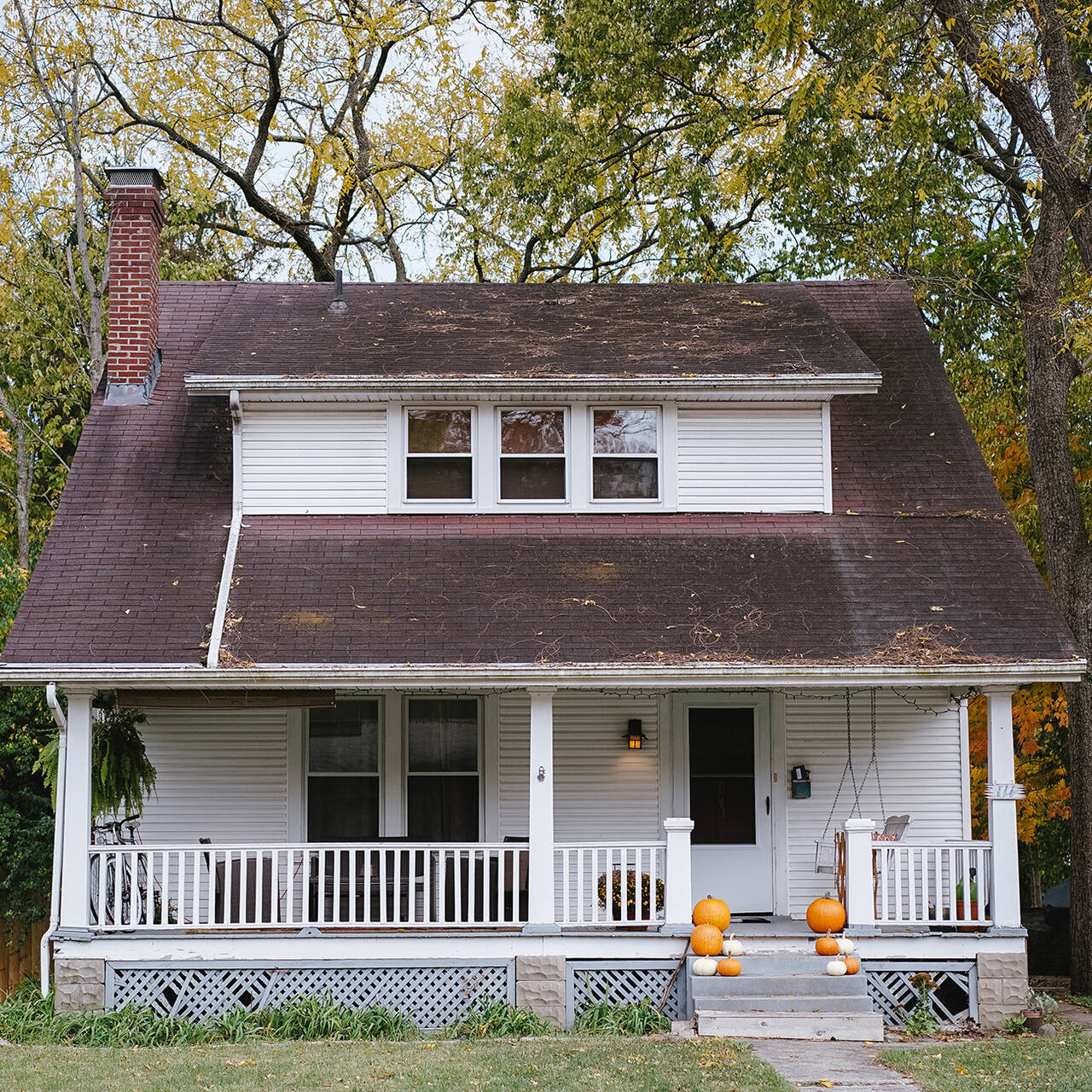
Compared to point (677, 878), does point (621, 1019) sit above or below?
below

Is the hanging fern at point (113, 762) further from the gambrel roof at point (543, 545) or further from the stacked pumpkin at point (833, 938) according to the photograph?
the stacked pumpkin at point (833, 938)

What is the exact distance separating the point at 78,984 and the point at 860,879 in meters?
7.02

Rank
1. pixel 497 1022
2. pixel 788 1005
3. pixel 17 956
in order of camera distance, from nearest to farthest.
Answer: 1. pixel 788 1005
2. pixel 497 1022
3. pixel 17 956

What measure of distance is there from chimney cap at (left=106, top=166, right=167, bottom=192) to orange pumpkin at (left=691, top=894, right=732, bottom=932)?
10454 millimetres

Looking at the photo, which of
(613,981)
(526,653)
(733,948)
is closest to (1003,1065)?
(733,948)

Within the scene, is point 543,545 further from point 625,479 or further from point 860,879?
point 860,879

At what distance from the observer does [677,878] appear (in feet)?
38.1

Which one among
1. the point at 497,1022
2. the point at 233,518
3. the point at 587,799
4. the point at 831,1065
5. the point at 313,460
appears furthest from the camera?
the point at 313,460

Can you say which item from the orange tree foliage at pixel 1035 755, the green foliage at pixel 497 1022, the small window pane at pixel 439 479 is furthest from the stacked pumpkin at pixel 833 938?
the orange tree foliage at pixel 1035 755

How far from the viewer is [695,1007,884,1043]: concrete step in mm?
10688

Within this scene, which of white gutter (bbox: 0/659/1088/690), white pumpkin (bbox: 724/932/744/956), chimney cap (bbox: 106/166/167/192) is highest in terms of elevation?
chimney cap (bbox: 106/166/167/192)

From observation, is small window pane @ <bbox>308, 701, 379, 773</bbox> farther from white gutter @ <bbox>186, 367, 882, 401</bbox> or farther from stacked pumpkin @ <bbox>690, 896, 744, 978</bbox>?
stacked pumpkin @ <bbox>690, 896, 744, 978</bbox>

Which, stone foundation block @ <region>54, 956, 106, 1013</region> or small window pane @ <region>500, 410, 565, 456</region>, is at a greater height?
small window pane @ <region>500, 410, 565, 456</region>

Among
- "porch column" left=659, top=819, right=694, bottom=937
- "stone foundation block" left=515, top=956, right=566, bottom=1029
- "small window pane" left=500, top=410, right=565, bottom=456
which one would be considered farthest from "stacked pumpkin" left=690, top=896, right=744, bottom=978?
"small window pane" left=500, top=410, right=565, bottom=456
